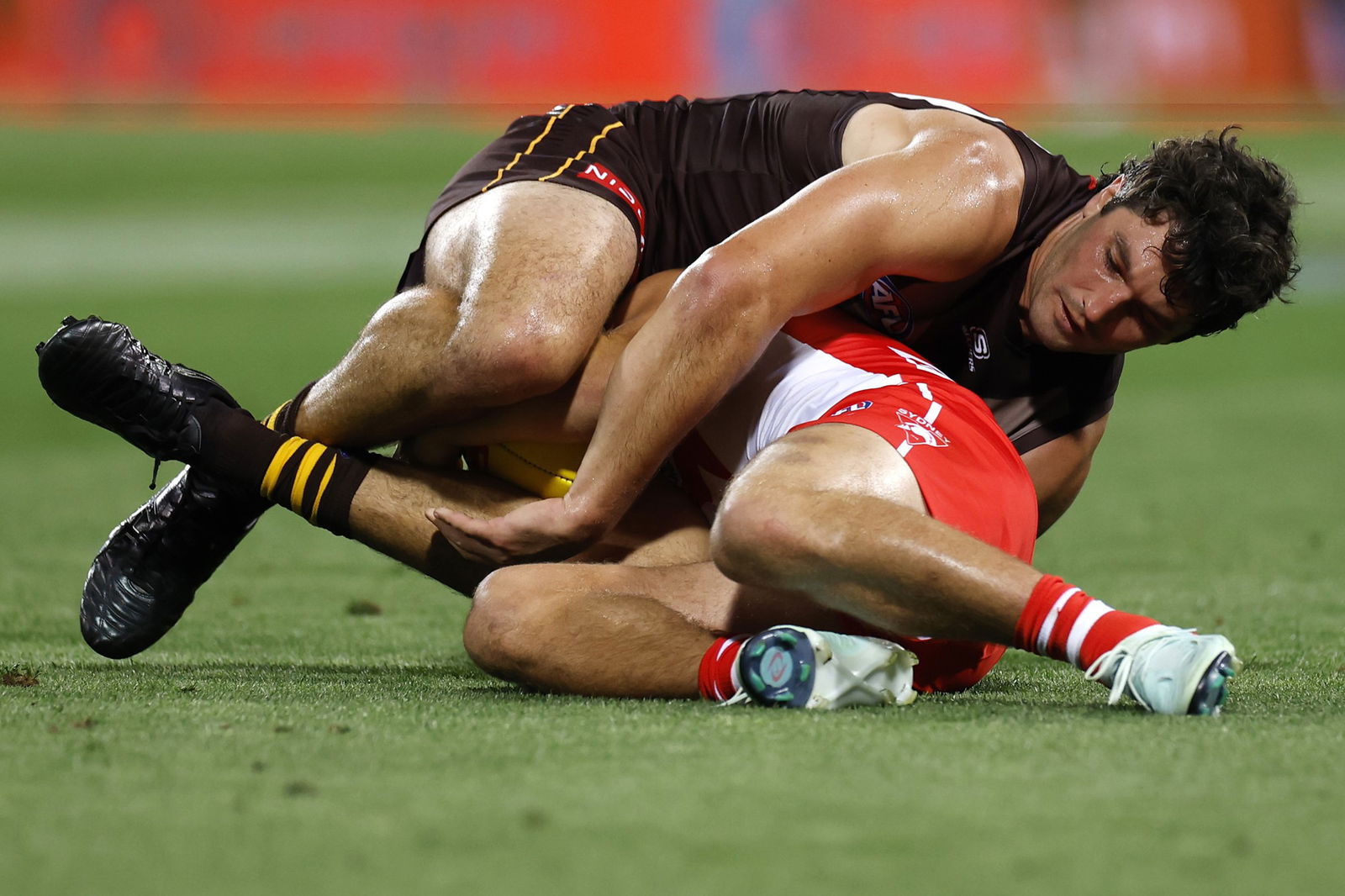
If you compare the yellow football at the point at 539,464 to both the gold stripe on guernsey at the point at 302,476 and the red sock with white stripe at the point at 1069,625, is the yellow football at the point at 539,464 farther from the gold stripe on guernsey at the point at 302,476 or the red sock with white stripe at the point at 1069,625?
the red sock with white stripe at the point at 1069,625

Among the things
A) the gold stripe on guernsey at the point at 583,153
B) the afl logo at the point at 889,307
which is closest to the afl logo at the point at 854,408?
the afl logo at the point at 889,307

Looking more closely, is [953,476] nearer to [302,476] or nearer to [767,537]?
[767,537]

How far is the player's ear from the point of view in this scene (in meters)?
2.96

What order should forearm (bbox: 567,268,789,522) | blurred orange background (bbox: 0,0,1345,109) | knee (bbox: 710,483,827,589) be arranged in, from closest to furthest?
1. knee (bbox: 710,483,827,589)
2. forearm (bbox: 567,268,789,522)
3. blurred orange background (bbox: 0,0,1345,109)

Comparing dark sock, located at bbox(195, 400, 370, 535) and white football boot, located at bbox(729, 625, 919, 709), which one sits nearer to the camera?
white football boot, located at bbox(729, 625, 919, 709)

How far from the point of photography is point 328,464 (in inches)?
119

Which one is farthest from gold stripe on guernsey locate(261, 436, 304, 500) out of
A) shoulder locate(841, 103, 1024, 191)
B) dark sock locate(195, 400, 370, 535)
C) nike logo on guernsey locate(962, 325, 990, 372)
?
nike logo on guernsey locate(962, 325, 990, 372)

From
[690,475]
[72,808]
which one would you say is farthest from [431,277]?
[72,808]

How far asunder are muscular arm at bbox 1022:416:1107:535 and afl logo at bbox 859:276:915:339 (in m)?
0.37

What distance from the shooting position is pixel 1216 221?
277 centimetres

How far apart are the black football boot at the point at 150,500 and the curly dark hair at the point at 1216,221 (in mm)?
1821

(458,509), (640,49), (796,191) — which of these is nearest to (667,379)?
(458,509)

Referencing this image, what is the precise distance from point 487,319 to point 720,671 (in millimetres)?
824

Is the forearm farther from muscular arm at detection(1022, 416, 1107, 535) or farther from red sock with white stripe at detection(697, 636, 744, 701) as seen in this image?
muscular arm at detection(1022, 416, 1107, 535)
